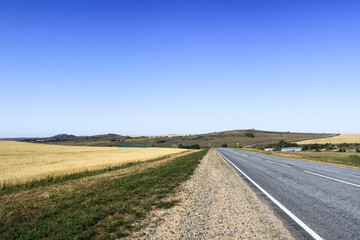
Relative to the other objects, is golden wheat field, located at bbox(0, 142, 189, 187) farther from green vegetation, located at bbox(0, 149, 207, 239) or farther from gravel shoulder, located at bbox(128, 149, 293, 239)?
gravel shoulder, located at bbox(128, 149, 293, 239)

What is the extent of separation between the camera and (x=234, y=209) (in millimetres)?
6375

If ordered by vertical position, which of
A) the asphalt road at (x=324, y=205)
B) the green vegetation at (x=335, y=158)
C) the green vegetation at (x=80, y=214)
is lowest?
the green vegetation at (x=335, y=158)

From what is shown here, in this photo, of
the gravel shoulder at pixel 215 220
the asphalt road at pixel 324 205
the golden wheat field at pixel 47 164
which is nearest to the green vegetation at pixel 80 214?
the gravel shoulder at pixel 215 220

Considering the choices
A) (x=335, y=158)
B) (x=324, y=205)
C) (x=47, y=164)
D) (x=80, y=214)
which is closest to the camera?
(x=80, y=214)

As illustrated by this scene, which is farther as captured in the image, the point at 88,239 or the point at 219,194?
the point at 219,194

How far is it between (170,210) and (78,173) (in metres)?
13.4

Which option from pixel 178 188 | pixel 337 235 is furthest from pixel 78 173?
pixel 337 235

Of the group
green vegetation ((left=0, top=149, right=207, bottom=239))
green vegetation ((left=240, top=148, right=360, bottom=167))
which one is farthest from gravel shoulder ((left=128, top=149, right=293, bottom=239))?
green vegetation ((left=240, top=148, right=360, bottom=167))

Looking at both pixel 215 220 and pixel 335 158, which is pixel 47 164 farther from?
pixel 335 158

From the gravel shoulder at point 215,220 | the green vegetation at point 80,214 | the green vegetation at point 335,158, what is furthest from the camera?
the green vegetation at point 335,158

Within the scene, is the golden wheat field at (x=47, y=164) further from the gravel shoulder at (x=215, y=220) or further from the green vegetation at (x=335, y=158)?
the green vegetation at (x=335, y=158)

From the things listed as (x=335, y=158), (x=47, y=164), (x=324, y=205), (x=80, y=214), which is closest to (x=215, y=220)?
(x=324, y=205)

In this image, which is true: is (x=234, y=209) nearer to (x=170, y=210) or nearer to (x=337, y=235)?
(x=170, y=210)

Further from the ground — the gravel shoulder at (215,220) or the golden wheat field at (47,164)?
the gravel shoulder at (215,220)
